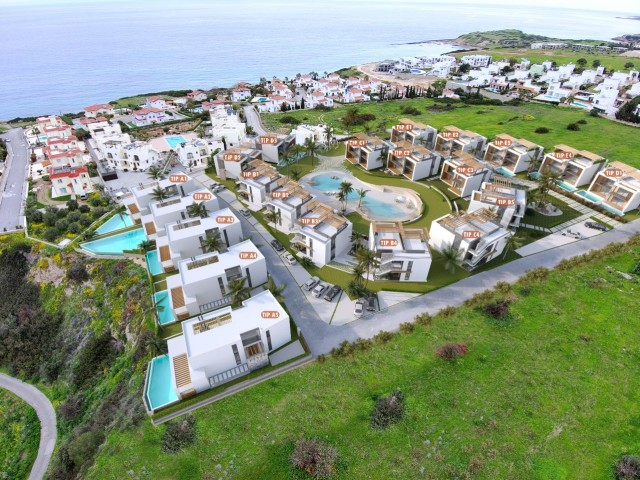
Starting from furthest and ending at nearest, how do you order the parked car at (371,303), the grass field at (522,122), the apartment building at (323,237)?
the grass field at (522,122) < the apartment building at (323,237) < the parked car at (371,303)

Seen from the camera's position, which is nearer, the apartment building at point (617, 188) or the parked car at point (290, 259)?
the parked car at point (290, 259)

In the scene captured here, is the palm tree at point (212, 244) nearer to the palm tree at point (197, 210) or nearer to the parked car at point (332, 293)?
the palm tree at point (197, 210)

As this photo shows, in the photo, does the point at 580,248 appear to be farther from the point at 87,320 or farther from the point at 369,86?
the point at 369,86

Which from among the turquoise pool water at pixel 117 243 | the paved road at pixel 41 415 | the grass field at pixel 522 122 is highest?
the grass field at pixel 522 122

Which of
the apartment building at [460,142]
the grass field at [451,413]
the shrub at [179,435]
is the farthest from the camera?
the apartment building at [460,142]

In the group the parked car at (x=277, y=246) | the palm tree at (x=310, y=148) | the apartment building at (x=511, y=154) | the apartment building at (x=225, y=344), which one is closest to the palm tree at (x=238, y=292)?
the apartment building at (x=225, y=344)

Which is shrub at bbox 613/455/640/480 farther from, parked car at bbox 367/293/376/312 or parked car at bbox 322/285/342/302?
parked car at bbox 322/285/342/302
